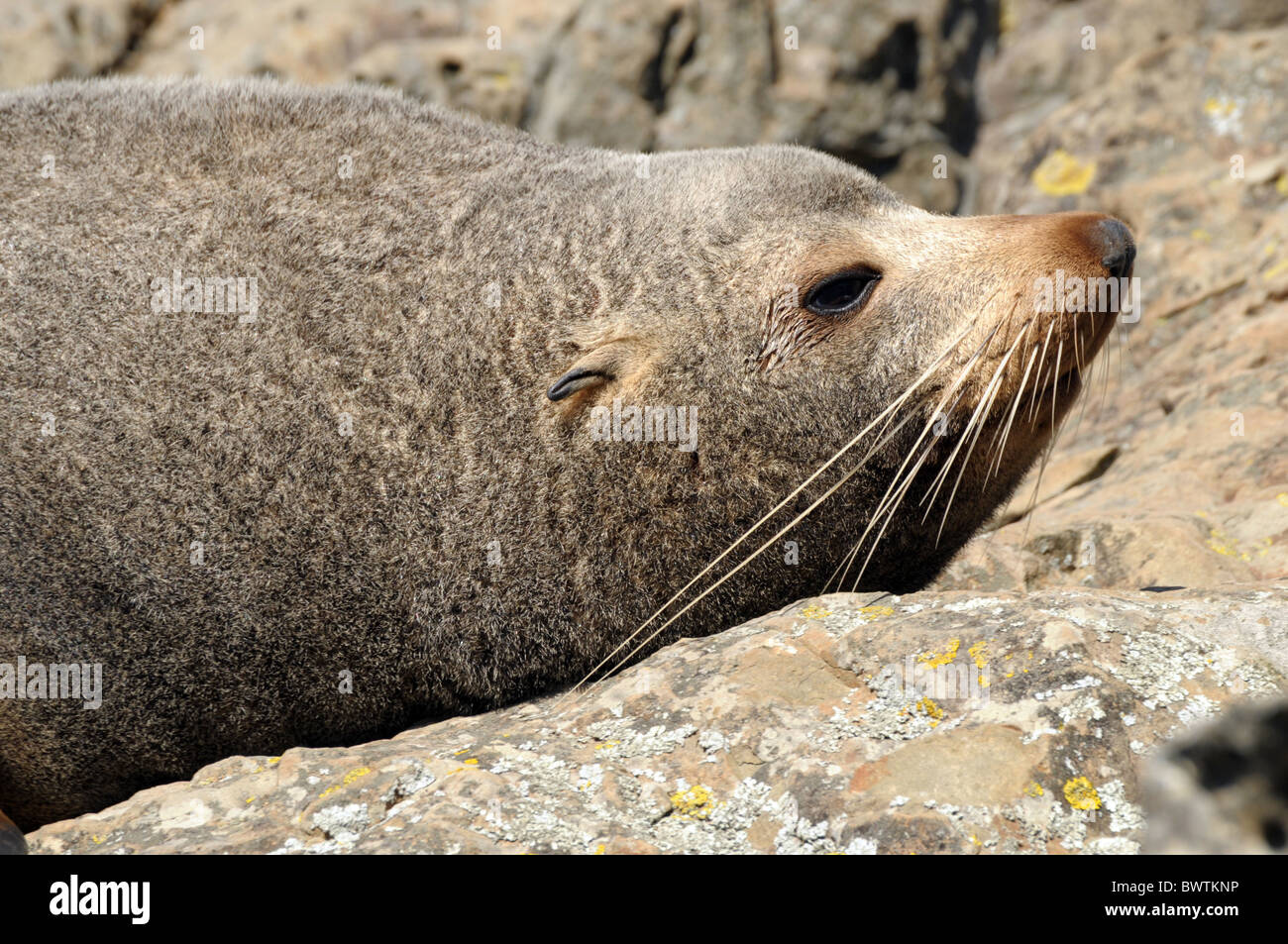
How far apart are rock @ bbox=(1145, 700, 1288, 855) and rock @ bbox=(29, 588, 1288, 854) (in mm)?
1322

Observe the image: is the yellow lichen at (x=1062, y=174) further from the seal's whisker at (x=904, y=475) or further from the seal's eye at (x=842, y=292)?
the seal's whisker at (x=904, y=475)

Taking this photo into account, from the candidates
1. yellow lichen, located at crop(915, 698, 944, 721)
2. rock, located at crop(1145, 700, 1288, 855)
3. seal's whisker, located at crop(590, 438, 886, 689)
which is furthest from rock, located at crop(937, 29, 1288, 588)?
rock, located at crop(1145, 700, 1288, 855)

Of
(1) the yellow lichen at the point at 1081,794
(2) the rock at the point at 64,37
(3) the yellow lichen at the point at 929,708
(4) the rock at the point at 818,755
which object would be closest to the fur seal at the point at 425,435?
(4) the rock at the point at 818,755

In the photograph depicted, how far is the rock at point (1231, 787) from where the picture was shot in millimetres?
1591

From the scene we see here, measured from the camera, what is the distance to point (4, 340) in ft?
14.6

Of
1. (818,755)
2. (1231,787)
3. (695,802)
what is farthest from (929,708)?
(1231,787)

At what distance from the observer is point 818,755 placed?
3330 mm

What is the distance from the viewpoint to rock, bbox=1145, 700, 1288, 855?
1.59 meters

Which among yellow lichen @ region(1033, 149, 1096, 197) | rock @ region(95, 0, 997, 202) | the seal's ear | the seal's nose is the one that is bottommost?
the seal's ear

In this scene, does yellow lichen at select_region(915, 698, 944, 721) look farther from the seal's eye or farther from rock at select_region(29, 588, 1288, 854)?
the seal's eye

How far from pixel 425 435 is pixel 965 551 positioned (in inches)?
101

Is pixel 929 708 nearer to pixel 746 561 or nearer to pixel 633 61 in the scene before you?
pixel 746 561
